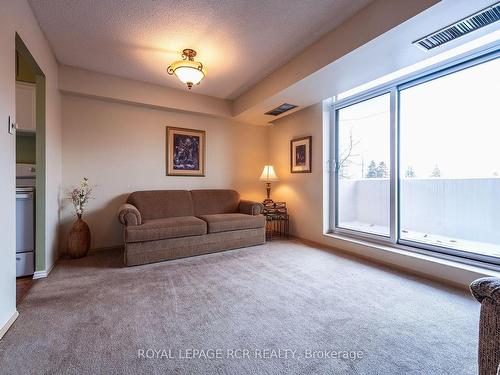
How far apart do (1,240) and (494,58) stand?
4379 millimetres

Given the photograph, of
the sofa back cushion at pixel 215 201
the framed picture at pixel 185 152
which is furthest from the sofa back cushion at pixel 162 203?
the framed picture at pixel 185 152

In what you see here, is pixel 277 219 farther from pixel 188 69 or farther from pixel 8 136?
pixel 8 136

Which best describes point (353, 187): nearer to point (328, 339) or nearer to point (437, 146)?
point (437, 146)

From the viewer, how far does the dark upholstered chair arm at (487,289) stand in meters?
0.92

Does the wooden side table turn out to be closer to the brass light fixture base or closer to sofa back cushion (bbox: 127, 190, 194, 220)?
Answer: sofa back cushion (bbox: 127, 190, 194, 220)

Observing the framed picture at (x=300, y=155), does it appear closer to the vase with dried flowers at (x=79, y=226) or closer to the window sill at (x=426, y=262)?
the window sill at (x=426, y=262)

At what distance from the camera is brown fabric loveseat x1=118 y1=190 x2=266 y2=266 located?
115 inches

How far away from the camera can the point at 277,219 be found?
14.7 feet

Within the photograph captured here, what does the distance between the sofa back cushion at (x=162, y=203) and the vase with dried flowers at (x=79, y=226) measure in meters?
0.59

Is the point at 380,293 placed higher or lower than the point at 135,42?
lower

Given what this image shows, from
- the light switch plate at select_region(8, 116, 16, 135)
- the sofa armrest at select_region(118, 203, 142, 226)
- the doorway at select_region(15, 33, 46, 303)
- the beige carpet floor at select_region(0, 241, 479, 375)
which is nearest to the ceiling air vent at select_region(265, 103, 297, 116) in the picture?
the beige carpet floor at select_region(0, 241, 479, 375)

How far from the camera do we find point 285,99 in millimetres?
3648

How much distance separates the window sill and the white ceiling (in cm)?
263

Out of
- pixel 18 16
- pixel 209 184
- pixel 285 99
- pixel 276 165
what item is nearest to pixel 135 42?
pixel 18 16
